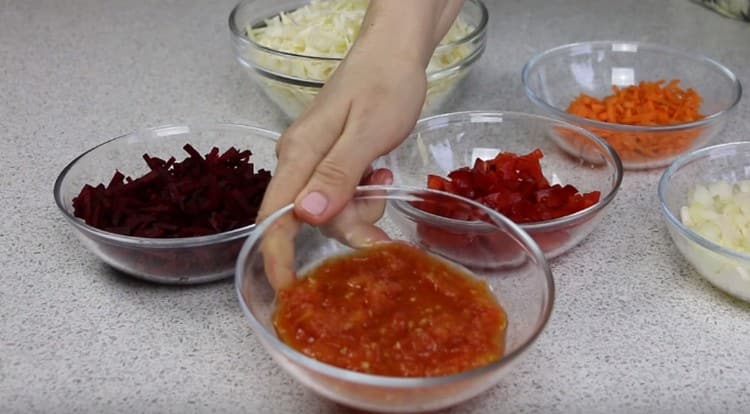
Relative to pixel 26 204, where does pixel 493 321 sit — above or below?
above

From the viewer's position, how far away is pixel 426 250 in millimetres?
1294

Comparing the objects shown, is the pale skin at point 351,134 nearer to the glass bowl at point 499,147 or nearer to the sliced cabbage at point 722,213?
the glass bowl at point 499,147

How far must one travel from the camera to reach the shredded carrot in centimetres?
165

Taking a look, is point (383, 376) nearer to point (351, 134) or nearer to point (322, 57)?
point (351, 134)

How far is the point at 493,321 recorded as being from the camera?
1121 millimetres

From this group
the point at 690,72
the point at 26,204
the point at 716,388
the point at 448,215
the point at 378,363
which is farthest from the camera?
the point at 690,72

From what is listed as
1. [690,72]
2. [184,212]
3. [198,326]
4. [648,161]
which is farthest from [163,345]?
[690,72]

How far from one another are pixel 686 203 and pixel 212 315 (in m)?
0.83

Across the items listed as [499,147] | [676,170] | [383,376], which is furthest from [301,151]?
[676,170]

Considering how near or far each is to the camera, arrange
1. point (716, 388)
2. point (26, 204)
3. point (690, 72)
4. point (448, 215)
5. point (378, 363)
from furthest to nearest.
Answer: point (690, 72) → point (26, 204) → point (448, 215) → point (716, 388) → point (378, 363)

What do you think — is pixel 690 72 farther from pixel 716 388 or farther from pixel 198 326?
pixel 198 326

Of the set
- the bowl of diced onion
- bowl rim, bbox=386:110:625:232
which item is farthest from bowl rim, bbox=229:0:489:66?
bowl rim, bbox=386:110:625:232

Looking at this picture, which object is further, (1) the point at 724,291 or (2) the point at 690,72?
(2) the point at 690,72

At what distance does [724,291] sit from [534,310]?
15.9 inches
